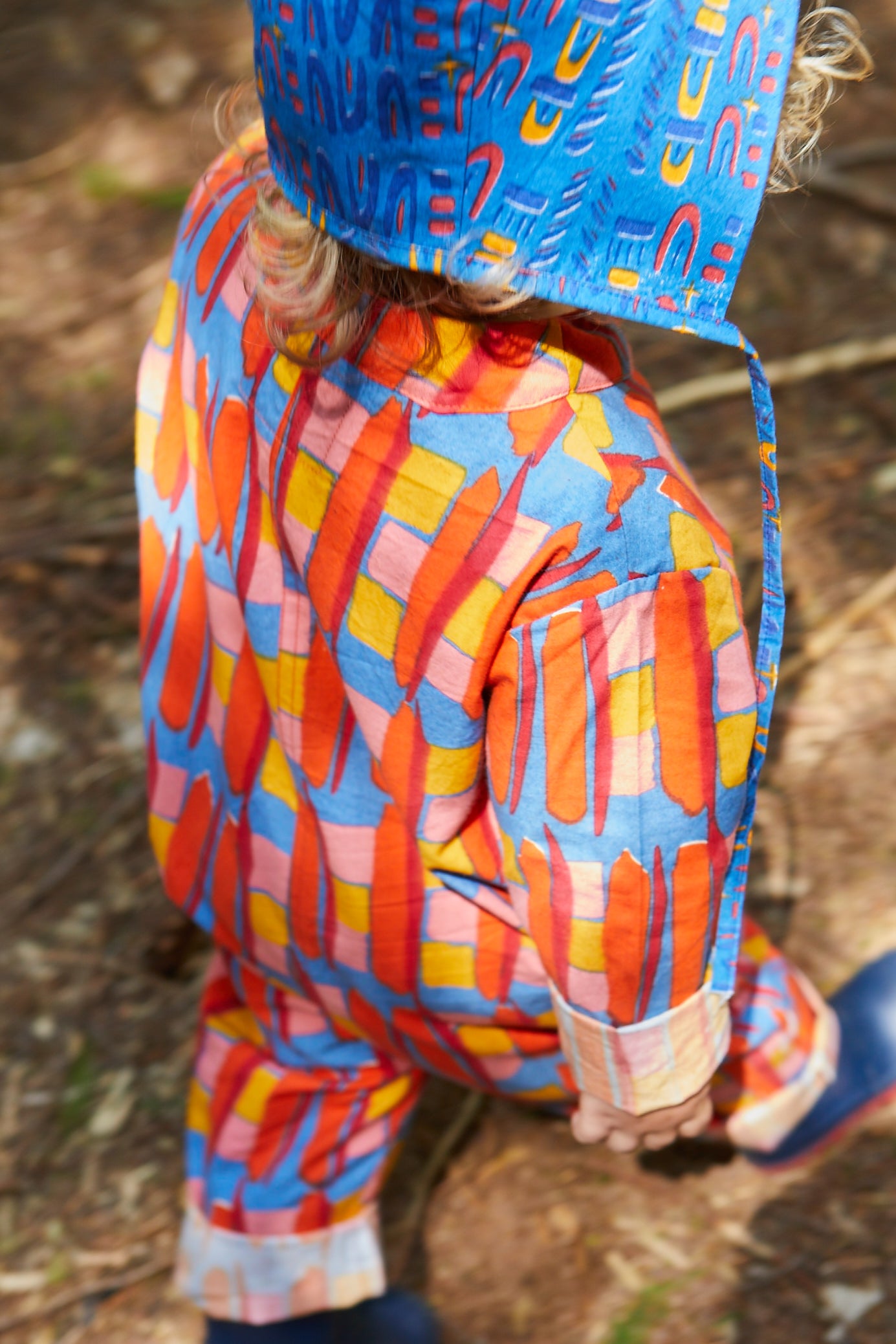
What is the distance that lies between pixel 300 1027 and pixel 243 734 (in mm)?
346

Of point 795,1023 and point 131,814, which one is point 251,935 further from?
point 131,814

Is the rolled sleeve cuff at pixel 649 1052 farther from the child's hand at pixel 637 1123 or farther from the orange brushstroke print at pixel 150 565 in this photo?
the orange brushstroke print at pixel 150 565

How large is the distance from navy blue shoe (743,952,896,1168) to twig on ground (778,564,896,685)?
0.64 m

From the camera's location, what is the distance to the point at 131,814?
6.71 feet

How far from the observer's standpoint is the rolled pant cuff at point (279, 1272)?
127 centimetres

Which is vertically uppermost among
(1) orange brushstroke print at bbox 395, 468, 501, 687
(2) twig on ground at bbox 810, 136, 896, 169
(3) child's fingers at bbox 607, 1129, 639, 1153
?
(1) orange brushstroke print at bbox 395, 468, 501, 687

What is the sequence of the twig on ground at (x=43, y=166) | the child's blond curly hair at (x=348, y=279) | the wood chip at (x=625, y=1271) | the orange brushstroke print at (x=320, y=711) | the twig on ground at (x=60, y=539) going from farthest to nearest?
the twig on ground at (x=43, y=166)
the twig on ground at (x=60, y=539)
the wood chip at (x=625, y=1271)
the orange brushstroke print at (x=320, y=711)
the child's blond curly hair at (x=348, y=279)

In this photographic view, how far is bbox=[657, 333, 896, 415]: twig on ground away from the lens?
2365mm

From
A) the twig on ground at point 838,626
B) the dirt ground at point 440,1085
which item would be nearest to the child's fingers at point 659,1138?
the dirt ground at point 440,1085

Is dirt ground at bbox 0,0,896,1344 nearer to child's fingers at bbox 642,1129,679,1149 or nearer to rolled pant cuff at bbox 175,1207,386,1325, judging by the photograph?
rolled pant cuff at bbox 175,1207,386,1325

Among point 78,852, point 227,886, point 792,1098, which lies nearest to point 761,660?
point 227,886

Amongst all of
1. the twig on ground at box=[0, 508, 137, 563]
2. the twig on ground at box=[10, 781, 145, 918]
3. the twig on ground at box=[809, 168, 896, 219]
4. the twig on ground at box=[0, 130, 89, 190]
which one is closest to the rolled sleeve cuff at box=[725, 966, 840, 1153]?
the twig on ground at box=[10, 781, 145, 918]

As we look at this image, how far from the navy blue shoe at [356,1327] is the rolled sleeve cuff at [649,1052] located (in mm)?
555

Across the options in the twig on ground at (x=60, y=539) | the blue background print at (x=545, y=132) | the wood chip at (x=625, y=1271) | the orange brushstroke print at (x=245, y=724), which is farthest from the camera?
the twig on ground at (x=60, y=539)
